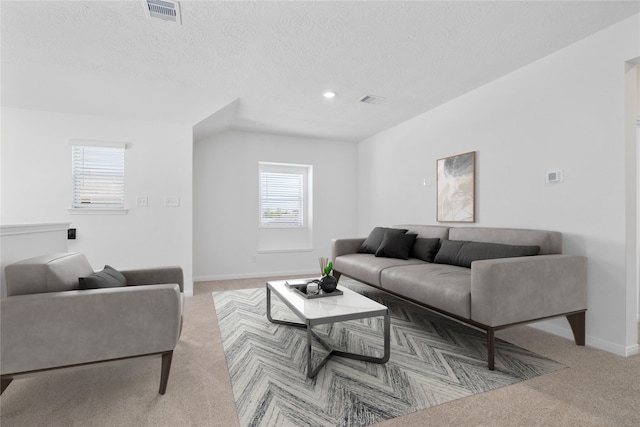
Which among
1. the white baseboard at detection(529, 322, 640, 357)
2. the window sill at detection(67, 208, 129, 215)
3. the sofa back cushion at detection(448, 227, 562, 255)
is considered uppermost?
the window sill at detection(67, 208, 129, 215)

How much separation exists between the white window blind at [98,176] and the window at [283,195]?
2227mm

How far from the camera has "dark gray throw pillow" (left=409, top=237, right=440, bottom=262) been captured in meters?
A: 3.54

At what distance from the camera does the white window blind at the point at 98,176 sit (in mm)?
3717

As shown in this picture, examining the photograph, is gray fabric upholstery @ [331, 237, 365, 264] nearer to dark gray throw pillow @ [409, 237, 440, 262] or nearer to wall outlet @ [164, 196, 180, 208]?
dark gray throw pillow @ [409, 237, 440, 262]

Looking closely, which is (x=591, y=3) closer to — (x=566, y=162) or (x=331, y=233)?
(x=566, y=162)

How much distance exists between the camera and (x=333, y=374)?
204 cm

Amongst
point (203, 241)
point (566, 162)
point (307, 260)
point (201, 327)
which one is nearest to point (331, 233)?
point (307, 260)

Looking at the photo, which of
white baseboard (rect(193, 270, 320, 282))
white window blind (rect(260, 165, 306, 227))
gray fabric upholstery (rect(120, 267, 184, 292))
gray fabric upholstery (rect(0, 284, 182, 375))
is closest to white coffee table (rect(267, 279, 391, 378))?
gray fabric upholstery (rect(0, 284, 182, 375))

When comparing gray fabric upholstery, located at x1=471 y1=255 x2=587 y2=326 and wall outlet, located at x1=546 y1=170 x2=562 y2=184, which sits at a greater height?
wall outlet, located at x1=546 y1=170 x2=562 y2=184

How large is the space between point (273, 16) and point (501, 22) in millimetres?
1631

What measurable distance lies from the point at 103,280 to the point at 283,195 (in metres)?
3.99

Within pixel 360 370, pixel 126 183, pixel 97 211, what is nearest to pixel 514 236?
pixel 360 370

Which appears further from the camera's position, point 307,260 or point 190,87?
point 307,260

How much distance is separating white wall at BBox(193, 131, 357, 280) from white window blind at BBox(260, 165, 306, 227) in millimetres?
259
